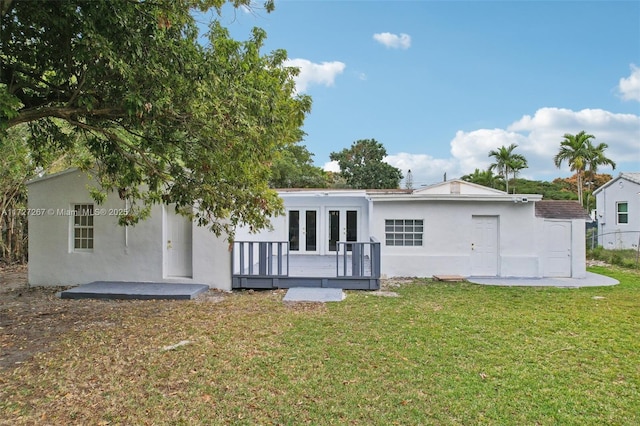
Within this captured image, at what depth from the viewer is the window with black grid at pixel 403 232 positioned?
11.5 metres

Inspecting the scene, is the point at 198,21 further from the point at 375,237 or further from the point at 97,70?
the point at 375,237

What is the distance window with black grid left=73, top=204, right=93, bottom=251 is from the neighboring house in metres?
23.4

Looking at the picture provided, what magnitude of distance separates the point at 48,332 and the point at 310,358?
4.68 m

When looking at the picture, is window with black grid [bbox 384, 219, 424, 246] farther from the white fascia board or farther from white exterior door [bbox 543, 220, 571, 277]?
white exterior door [bbox 543, 220, 571, 277]

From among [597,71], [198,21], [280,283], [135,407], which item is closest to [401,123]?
[597,71]

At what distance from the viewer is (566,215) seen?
11539 mm

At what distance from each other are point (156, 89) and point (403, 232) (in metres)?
8.73

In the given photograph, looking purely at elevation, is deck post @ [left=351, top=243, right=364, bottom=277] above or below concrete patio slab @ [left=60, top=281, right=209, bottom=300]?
above

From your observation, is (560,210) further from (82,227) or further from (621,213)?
(82,227)

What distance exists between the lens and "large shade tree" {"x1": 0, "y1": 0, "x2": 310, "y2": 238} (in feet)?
14.4

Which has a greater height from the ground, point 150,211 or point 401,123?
point 401,123

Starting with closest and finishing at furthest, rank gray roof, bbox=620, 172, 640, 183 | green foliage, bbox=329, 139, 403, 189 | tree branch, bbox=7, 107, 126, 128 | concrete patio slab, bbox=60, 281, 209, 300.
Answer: tree branch, bbox=7, 107, 126, 128, concrete patio slab, bbox=60, 281, 209, 300, gray roof, bbox=620, 172, 640, 183, green foliage, bbox=329, 139, 403, 189

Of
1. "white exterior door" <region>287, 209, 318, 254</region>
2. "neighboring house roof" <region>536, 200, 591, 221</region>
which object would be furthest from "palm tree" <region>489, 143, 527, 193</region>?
"white exterior door" <region>287, 209, 318, 254</region>

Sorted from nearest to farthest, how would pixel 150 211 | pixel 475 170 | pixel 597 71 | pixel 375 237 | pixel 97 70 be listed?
pixel 97 70 < pixel 150 211 < pixel 375 237 < pixel 597 71 < pixel 475 170
